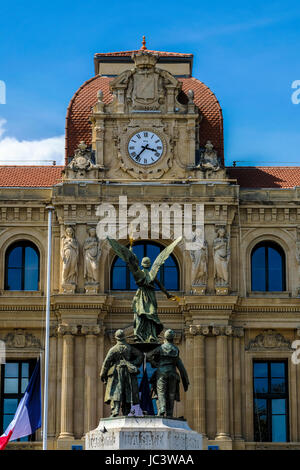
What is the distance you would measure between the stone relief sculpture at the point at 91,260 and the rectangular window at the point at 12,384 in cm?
428

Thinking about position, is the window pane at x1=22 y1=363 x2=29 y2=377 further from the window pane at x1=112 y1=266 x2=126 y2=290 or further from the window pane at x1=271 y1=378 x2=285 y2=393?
the window pane at x1=271 y1=378 x2=285 y2=393

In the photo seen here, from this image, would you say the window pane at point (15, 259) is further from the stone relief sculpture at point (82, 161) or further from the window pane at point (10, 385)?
the window pane at point (10, 385)

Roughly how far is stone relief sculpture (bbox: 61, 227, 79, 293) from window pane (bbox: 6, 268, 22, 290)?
2633mm

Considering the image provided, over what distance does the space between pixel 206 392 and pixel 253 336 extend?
3.52 m

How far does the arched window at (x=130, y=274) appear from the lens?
56094mm

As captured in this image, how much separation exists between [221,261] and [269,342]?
164 inches

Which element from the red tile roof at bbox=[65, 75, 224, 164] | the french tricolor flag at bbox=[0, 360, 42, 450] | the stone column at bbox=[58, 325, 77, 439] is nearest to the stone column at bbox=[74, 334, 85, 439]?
the stone column at bbox=[58, 325, 77, 439]

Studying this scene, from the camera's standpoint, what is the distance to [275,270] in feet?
185

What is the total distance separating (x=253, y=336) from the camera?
55.2 meters

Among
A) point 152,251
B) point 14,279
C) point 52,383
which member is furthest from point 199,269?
point 14,279

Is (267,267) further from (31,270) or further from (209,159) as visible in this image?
(31,270)

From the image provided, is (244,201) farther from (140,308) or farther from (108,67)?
(140,308)
